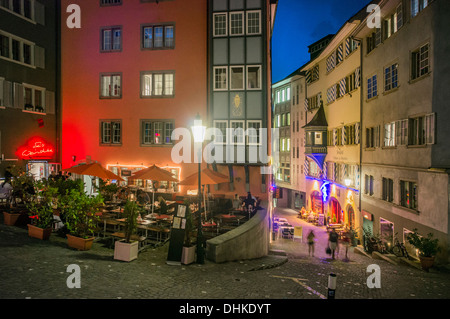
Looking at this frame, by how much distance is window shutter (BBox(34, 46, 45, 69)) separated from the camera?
22928mm

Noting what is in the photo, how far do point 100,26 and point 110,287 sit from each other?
2124 centimetres

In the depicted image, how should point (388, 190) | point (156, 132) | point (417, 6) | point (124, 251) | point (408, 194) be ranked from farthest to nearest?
point (156, 132)
point (388, 190)
point (408, 194)
point (417, 6)
point (124, 251)

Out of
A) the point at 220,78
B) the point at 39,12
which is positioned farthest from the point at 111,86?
the point at 220,78

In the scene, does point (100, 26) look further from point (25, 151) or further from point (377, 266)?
point (377, 266)

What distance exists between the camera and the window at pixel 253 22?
71.7ft

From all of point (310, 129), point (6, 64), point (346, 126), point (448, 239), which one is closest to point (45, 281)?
point (448, 239)

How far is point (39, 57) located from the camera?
2314 cm

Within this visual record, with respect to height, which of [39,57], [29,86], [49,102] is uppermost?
[39,57]

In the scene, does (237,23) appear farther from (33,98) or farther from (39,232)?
(39,232)

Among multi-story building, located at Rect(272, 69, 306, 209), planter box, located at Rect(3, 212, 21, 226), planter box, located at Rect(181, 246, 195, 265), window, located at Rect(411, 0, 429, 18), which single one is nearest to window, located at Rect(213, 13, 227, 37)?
window, located at Rect(411, 0, 429, 18)

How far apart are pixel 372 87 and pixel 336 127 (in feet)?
25.5

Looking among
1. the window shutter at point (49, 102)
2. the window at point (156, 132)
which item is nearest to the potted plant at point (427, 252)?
the window at point (156, 132)

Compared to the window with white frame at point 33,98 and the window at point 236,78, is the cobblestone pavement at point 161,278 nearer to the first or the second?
the window with white frame at point 33,98

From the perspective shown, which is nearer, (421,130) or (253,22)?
(421,130)
